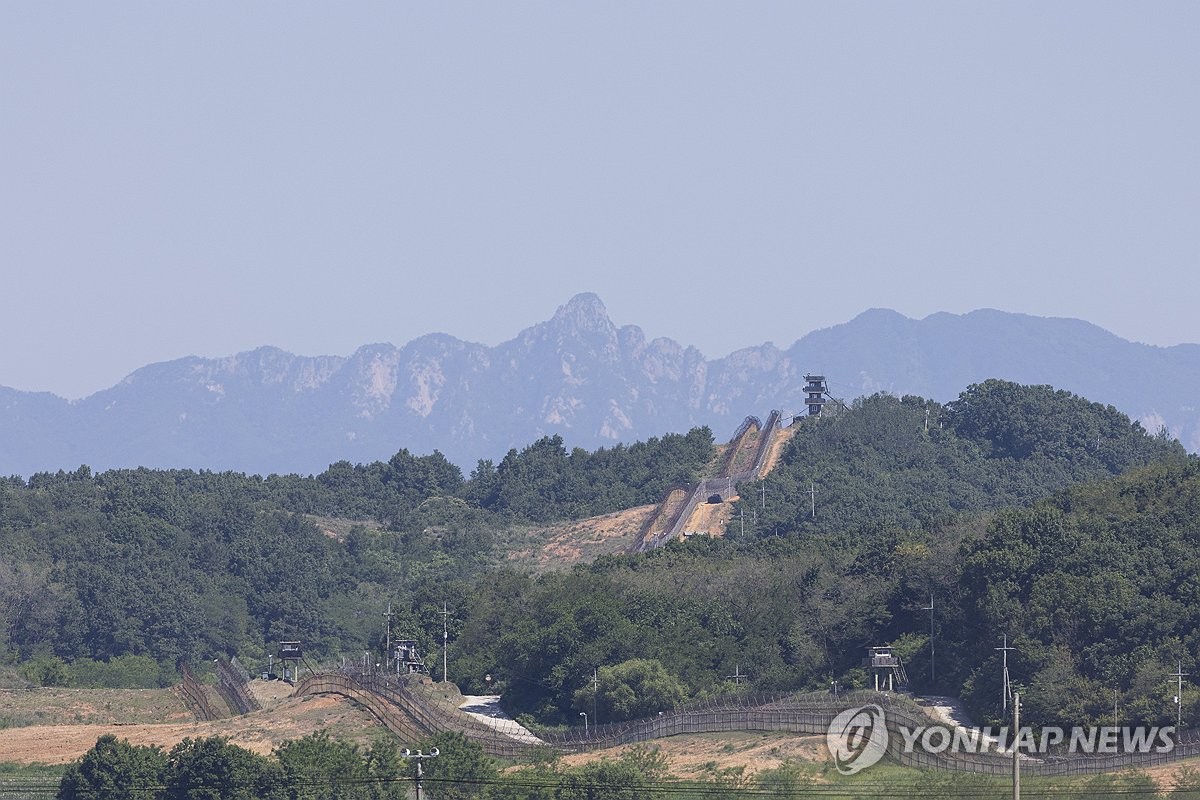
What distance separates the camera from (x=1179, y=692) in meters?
91.0

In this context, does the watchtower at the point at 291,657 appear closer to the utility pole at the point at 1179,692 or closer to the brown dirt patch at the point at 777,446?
the utility pole at the point at 1179,692

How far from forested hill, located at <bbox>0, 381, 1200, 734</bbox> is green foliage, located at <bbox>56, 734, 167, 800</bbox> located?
26.2 m

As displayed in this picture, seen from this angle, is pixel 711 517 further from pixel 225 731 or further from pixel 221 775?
pixel 221 775

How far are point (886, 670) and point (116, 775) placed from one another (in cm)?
3896

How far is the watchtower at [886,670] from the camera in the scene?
350 ft

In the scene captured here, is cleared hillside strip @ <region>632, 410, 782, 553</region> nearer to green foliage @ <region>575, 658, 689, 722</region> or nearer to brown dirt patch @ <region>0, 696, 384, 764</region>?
brown dirt patch @ <region>0, 696, 384, 764</region>

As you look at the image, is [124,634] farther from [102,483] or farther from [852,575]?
[852,575]

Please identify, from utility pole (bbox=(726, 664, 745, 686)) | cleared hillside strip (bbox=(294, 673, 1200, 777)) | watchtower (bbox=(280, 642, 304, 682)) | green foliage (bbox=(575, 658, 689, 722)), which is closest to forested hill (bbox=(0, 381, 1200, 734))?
green foliage (bbox=(575, 658, 689, 722))

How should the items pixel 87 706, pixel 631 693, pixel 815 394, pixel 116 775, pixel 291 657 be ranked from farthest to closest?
pixel 815 394 → pixel 291 657 → pixel 87 706 → pixel 631 693 → pixel 116 775

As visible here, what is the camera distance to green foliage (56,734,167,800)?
82.8 meters

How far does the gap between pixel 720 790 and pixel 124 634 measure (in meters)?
88.9

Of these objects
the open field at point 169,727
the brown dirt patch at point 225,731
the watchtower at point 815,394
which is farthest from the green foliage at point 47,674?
the watchtower at point 815,394

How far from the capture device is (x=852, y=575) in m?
122

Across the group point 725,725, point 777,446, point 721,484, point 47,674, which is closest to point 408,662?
point 47,674
